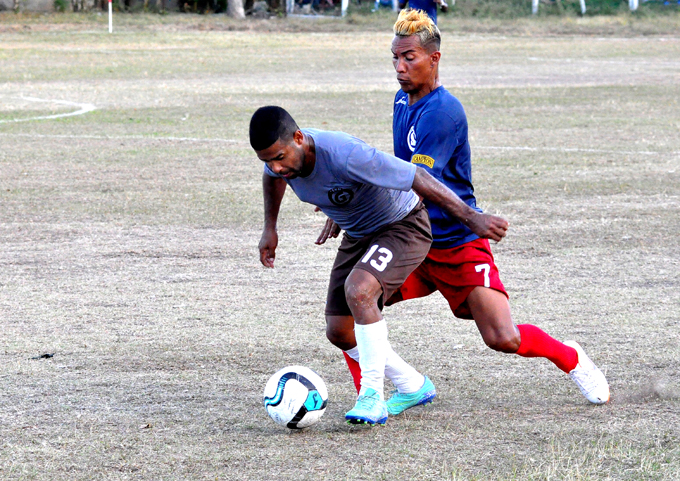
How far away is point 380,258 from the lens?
4.84 meters

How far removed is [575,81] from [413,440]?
66.6ft

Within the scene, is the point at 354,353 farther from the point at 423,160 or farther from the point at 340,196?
the point at 423,160

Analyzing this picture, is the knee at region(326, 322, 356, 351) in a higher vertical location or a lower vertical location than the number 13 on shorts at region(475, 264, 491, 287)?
lower

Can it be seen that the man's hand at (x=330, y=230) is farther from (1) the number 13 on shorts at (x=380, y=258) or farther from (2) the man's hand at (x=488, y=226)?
(2) the man's hand at (x=488, y=226)

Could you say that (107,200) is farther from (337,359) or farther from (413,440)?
(413,440)

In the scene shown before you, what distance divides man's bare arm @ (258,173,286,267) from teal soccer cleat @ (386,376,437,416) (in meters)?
0.93

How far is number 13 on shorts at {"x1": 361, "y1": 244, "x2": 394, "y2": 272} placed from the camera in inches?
189

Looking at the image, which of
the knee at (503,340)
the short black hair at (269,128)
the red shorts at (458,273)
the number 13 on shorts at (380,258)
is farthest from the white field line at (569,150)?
the short black hair at (269,128)

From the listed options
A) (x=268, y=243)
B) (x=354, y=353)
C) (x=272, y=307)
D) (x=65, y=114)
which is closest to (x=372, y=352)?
(x=354, y=353)

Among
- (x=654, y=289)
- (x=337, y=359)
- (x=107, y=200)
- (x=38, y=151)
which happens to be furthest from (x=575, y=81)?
(x=337, y=359)

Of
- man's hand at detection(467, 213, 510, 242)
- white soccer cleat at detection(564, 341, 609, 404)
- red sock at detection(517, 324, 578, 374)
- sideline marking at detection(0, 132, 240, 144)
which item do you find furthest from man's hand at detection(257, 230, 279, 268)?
sideline marking at detection(0, 132, 240, 144)

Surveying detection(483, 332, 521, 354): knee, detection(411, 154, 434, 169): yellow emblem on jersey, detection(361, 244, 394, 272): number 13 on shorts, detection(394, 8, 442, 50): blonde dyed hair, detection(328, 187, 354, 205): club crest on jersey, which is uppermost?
detection(394, 8, 442, 50): blonde dyed hair

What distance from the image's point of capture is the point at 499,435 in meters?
4.65

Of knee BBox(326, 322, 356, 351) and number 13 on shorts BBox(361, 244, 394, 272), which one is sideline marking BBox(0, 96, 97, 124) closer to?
knee BBox(326, 322, 356, 351)
